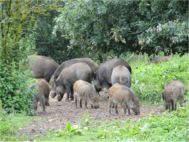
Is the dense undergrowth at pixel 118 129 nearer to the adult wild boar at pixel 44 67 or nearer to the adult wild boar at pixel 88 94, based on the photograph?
the adult wild boar at pixel 88 94

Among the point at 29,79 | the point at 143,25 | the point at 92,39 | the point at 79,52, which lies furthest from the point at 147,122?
the point at 79,52

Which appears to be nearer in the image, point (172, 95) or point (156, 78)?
point (172, 95)

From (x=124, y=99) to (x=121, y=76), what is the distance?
2.60m

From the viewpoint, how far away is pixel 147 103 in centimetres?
1603

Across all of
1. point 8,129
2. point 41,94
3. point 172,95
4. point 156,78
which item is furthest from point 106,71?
point 8,129

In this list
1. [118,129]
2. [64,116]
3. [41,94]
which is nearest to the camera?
[118,129]

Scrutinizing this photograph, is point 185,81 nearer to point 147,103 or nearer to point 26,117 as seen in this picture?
point 147,103

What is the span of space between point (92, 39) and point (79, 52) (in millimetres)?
9708

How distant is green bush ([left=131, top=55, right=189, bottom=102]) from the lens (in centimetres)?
1666

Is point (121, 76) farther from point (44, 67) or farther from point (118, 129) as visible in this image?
point (118, 129)

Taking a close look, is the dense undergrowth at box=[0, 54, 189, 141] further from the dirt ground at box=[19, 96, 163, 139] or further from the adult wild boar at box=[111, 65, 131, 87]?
the adult wild boar at box=[111, 65, 131, 87]

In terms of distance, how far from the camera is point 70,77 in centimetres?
1764

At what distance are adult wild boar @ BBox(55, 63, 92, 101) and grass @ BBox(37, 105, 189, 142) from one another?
19.3ft

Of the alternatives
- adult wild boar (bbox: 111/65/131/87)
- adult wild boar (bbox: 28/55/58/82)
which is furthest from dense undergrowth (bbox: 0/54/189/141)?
adult wild boar (bbox: 28/55/58/82)
